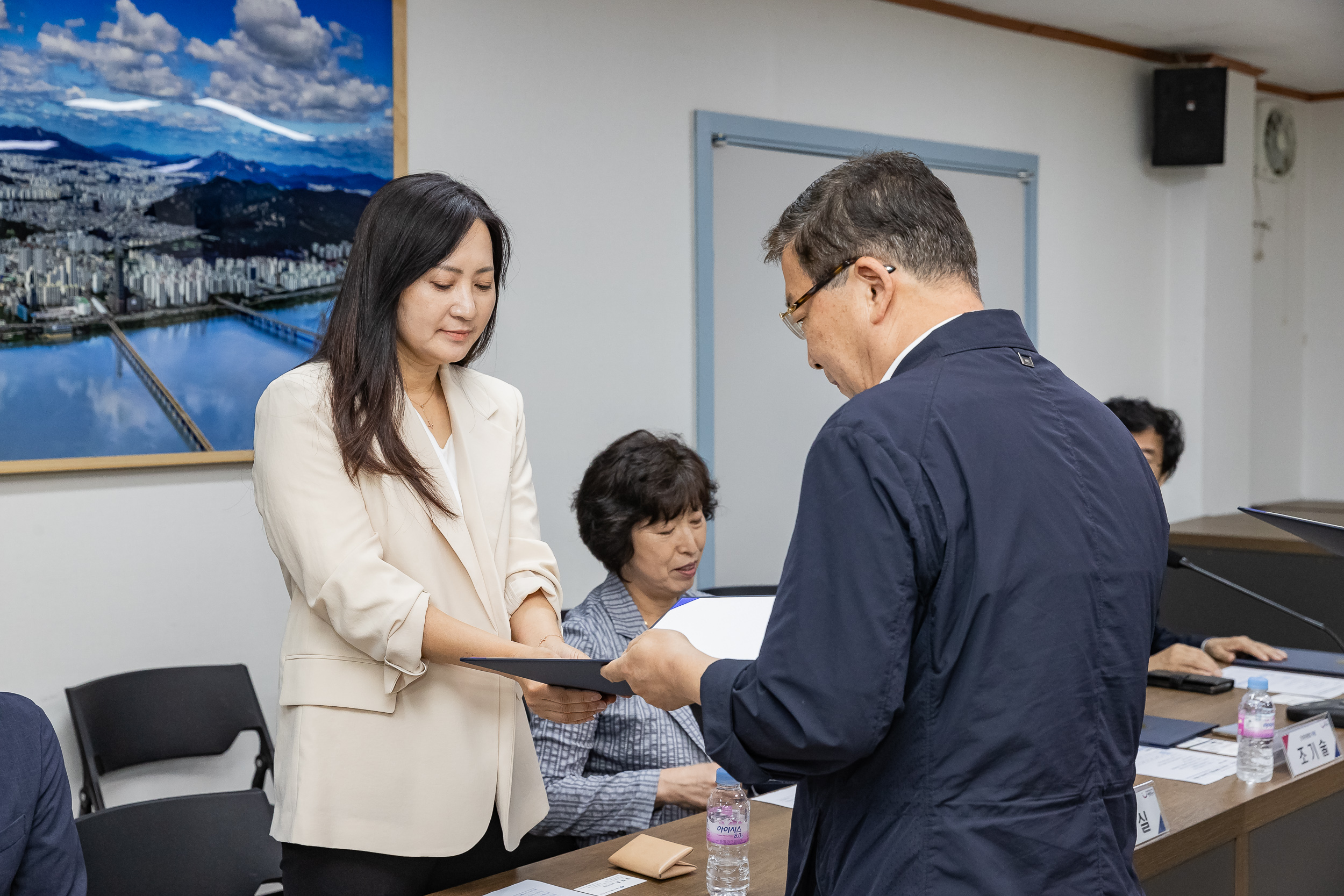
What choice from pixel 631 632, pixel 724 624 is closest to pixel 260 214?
pixel 631 632

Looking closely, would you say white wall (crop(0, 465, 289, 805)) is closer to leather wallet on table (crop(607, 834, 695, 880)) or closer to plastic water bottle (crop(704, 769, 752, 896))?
leather wallet on table (crop(607, 834, 695, 880))

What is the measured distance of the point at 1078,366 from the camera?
17.2ft

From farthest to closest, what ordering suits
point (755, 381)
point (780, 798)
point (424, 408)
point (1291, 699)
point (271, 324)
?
point (755, 381)
point (271, 324)
point (1291, 699)
point (780, 798)
point (424, 408)

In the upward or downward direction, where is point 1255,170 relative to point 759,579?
upward

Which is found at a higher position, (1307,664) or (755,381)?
(755,381)

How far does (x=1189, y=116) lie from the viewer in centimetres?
541

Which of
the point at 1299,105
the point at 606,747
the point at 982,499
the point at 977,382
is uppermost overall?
the point at 1299,105

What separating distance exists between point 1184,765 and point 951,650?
1449 millimetres

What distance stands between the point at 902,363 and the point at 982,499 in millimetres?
171

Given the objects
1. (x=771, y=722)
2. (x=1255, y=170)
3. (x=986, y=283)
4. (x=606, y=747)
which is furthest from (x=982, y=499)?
(x=1255, y=170)

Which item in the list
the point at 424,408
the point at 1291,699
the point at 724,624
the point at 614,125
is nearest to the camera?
the point at 724,624

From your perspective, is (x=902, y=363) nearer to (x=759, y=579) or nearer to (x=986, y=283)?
(x=759, y=579)

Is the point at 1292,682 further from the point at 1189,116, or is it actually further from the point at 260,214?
the point at 1189,116

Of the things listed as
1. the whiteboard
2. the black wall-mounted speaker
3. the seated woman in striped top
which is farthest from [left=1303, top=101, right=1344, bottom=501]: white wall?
the seated woman in striped top
